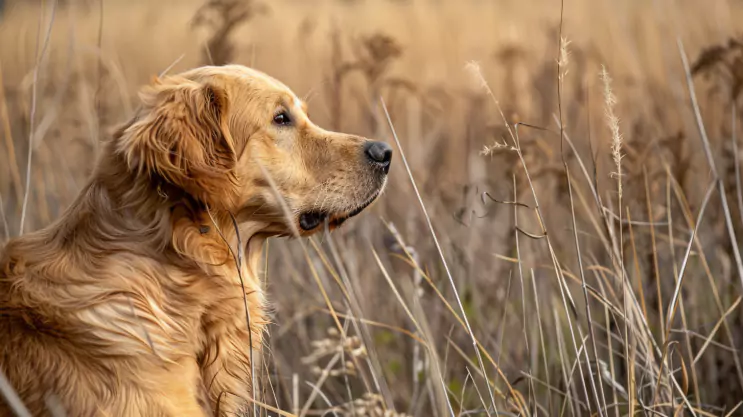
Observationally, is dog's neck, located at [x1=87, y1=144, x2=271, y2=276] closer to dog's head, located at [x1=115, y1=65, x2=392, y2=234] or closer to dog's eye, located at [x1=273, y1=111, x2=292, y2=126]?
dog's head, located at [x1=115, y1=65, x2=392, y2=234]

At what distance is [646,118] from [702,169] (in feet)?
1.31

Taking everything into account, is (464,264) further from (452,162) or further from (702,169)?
(452,162)

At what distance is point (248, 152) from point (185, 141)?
25 centimetres

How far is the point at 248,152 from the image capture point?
7.59ft

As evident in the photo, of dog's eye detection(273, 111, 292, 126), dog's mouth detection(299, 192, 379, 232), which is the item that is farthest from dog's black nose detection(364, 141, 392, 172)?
dog's eye detection(273, 111, 292, 126)

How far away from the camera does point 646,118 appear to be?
13.1ft

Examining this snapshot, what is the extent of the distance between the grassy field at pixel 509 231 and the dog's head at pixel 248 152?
0.50 ft

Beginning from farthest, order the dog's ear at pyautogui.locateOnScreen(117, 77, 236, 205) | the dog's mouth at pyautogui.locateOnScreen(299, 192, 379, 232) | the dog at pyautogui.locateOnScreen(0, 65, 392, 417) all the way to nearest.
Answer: the dog's mouth at pyautogui.locateOnScreen(299, 192, 379, 232)
the dog's ear at pyautogui.locateOnScreen(117, 77, 236, 205)
the dog at pyautogui.locateOnScreen(0, 65, 392, 417)

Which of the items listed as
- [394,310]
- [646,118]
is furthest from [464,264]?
[646,118]

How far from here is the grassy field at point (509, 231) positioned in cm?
214

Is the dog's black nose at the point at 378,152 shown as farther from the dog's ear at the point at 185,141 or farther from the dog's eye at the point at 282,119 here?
the dog's ear at the point at 185,141

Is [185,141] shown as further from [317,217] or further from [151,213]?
[317,217]

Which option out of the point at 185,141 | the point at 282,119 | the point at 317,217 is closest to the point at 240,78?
the point at 282,119

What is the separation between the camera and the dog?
185 cm
